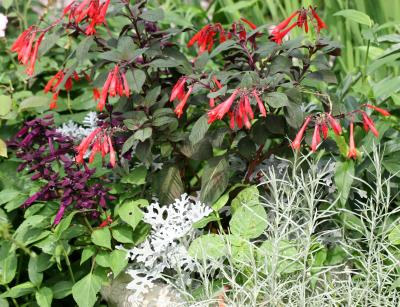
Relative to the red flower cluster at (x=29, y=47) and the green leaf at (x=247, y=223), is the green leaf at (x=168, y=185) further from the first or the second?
the red flower cluster at (x=29, y=47)

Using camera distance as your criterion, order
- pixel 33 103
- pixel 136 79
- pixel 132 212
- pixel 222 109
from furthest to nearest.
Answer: pixel 33 103 → pixel 132 212 → pixel 136 79 → pixel 222 109

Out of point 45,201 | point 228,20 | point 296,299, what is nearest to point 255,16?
point 228,20

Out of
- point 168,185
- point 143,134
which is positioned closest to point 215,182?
point 168,185

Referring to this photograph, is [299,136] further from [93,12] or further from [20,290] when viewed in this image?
[20,290]

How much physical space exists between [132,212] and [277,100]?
2.07 feet

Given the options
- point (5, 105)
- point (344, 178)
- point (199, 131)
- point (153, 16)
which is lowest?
point (344, 178)

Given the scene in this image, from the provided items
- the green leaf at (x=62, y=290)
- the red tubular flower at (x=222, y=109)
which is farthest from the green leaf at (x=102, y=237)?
the red tubular flower at (x=222, y=109)

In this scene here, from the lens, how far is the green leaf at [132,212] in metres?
2.54

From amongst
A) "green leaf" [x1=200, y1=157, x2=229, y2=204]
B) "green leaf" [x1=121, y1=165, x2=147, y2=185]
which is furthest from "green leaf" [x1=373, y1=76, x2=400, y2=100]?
"green leaf" [x1=121, y1=165, x2=147, y2=185]

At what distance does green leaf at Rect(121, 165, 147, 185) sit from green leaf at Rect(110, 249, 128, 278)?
0.24m

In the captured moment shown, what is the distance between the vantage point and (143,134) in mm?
2473

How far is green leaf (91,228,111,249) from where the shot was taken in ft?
8.30

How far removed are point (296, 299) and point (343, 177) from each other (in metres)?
0.49

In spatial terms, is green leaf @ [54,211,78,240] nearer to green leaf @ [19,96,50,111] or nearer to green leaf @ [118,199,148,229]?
green leaf @ [118,199,148,229]
